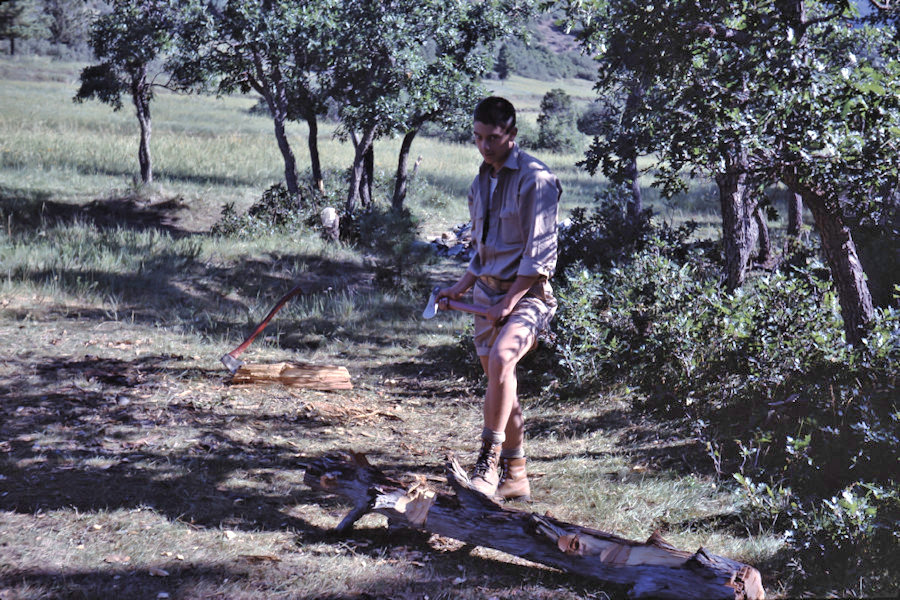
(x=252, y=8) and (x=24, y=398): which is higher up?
(x=252, y=8)

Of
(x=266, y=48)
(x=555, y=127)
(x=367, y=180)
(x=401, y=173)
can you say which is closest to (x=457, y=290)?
(x=266, y=48)

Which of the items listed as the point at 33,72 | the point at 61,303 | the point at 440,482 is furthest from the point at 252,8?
the point at 33,72

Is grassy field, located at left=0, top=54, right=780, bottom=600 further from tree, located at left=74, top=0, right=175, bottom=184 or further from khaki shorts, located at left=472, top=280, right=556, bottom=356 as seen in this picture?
tree, located at left=74, top=0, right=175, bottom=184

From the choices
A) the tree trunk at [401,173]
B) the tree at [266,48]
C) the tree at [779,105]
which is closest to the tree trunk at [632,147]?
the tree at [779,105]

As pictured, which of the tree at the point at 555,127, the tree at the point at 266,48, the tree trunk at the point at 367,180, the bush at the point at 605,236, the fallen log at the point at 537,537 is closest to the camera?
the fallen log at the point at 537,537

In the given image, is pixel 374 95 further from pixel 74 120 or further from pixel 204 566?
pixel 74 120

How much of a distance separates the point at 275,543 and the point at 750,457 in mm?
2808

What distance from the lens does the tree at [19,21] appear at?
104ft

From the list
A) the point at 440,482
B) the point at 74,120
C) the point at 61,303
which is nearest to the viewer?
the point at 440,482

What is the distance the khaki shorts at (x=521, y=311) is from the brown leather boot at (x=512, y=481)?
610 millimetres

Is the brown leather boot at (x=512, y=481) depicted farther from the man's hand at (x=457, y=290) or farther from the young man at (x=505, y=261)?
the man's hand at (x=457, y=290)

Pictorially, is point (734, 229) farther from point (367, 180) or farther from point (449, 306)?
point (367, 180)

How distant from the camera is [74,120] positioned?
28.9 metres

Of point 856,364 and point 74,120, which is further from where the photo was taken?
point 74,120
